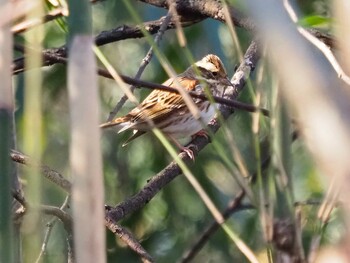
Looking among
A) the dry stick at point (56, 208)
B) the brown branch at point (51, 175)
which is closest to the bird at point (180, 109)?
the dry stick at point (56, 208)

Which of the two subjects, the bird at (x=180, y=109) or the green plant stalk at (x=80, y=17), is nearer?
the green plant stalk at (x=80, y=17)

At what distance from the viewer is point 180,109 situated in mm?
4617

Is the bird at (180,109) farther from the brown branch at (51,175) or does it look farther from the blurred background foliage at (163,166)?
the brown branch at (51,175)

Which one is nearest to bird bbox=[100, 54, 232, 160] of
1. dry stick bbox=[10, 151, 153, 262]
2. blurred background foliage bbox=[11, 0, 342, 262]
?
blurred background foliage bbox=[11, 0, 342, 262]

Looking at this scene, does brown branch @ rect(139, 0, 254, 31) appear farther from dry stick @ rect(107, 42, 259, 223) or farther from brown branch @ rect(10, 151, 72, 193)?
brown branch @ rect(10, 151, 72, 193)

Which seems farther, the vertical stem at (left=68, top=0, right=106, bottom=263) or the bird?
the bird

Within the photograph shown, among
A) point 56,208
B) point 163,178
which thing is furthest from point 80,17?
point 163,178

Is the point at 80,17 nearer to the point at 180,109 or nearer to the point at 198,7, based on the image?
the point at 198,7

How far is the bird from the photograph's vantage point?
3.93 meters

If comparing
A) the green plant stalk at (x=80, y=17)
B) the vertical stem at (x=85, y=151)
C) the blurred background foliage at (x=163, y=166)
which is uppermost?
the green plant stalk at (x=80, y=17)

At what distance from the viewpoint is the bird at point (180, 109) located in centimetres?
393

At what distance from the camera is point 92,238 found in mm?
841

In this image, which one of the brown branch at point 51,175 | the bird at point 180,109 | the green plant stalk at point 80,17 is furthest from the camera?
the bird at point 180,109

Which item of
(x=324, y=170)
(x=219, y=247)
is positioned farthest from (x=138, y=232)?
(x=324, y=170)
